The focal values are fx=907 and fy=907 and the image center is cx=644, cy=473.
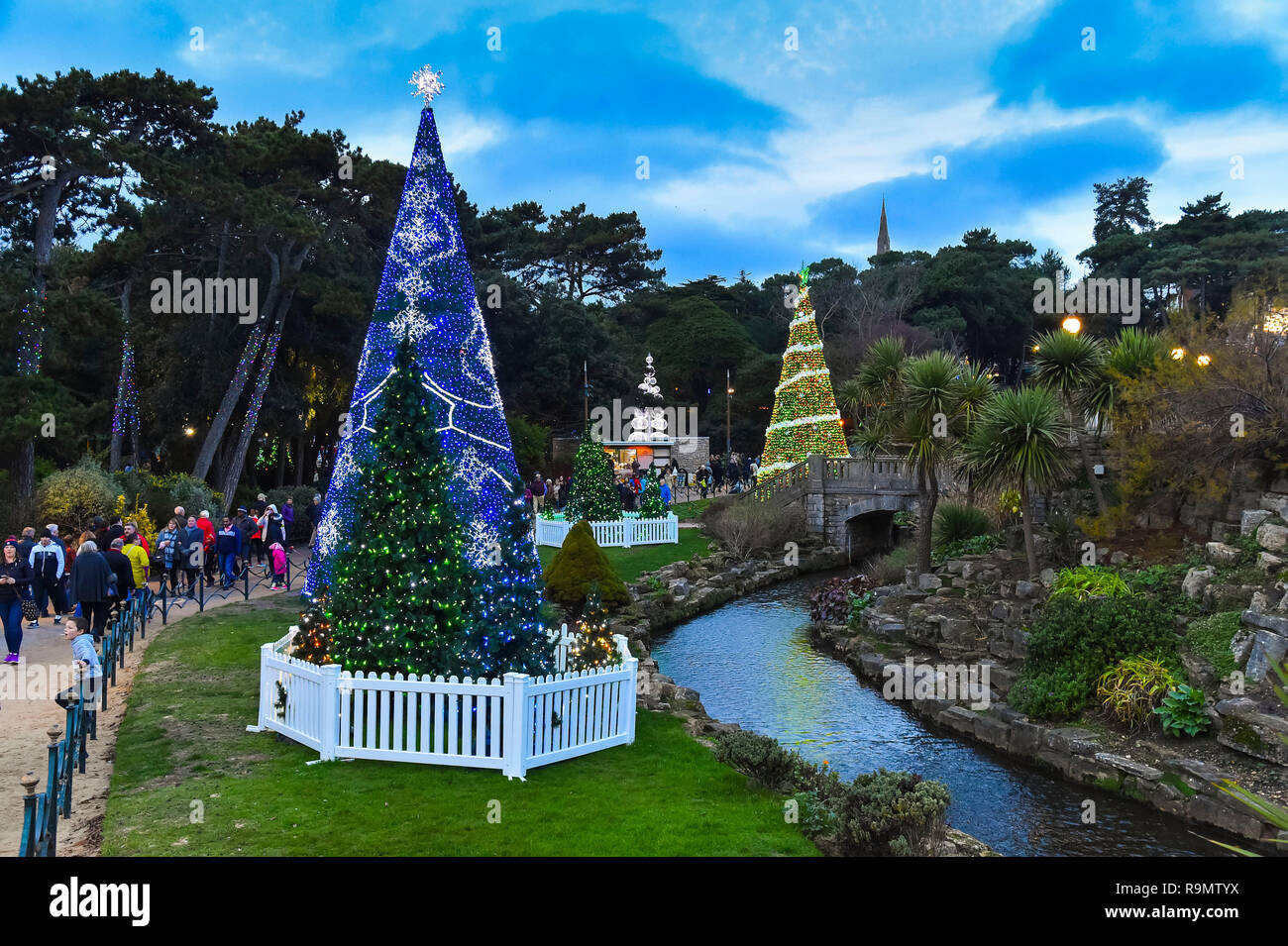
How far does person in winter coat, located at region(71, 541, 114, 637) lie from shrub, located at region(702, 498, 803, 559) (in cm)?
1771

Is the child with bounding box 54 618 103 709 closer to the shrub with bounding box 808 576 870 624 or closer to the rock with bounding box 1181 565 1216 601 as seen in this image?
the shrub with bounding box 808 576 870 624

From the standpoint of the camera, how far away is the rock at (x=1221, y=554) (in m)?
14.5

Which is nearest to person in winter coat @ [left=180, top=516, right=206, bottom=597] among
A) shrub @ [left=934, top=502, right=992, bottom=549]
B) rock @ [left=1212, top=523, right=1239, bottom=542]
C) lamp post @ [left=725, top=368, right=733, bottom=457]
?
shrub @ [left=934, top=502, right=992, bottom=549]

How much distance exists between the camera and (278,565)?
18.8 m

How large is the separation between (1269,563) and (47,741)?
1609cm

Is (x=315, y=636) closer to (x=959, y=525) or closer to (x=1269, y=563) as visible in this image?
(x=1269, y=563)

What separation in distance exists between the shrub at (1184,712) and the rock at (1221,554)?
3.79 meters

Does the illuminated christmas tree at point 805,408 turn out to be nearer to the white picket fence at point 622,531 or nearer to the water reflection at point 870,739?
the white picket fence at point 622,531

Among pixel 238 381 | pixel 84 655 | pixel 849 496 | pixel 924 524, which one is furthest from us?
pixel 849 496

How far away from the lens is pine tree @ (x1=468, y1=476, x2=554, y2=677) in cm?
948

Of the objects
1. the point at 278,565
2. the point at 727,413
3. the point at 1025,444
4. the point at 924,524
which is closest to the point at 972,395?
the point at 924,524

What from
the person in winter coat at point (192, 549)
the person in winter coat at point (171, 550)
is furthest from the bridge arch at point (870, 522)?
the person in winter coat at point (171, 550)

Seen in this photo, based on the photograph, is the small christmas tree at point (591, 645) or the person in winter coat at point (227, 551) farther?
the person in winter coat at point (227, 551)

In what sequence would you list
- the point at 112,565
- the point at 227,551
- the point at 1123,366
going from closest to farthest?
the point at 112,565, the point at 227,551, the point at 1123,366
